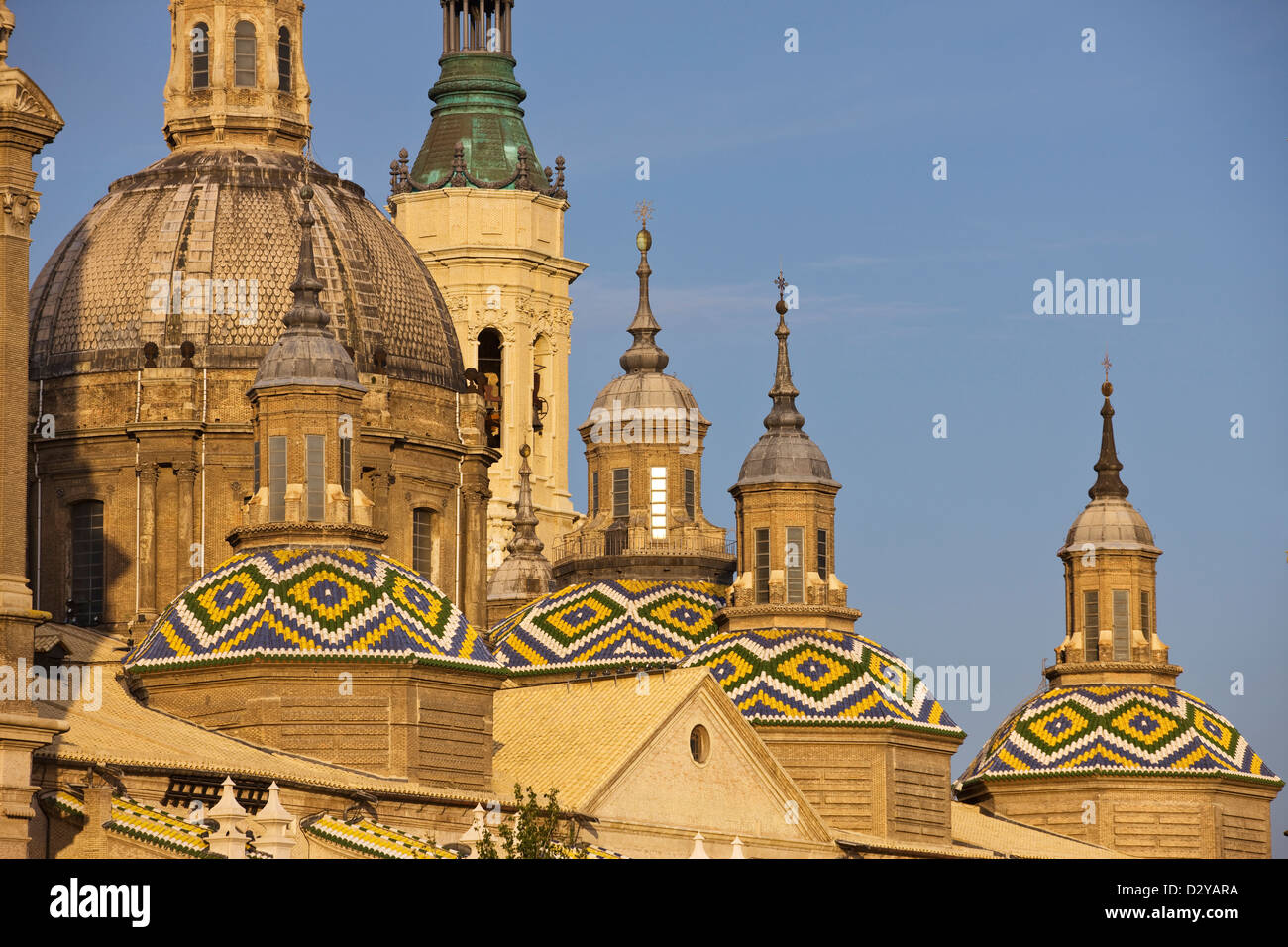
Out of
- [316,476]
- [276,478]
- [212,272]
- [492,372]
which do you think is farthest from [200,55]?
[492,372]

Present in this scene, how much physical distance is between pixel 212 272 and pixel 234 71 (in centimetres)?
539

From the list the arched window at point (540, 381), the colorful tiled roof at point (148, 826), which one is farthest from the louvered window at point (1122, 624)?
the colorful tiled roof at point (148, 826)

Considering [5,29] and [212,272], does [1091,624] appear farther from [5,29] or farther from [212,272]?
[5,29]

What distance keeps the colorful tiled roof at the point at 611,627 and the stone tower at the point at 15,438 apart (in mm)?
33752

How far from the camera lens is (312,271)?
82.2 metres

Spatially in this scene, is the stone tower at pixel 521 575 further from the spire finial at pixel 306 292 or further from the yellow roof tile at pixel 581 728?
the spire finial at pixel 306 292

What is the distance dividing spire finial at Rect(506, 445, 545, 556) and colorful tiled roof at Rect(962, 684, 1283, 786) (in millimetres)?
14048

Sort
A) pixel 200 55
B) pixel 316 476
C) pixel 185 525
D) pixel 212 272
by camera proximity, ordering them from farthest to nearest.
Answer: pixel 200 55, pixel 212 272, pixel 185 525, pixel 316 476

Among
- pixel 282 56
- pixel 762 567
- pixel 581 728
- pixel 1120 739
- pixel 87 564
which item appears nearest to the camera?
pixel 581 728

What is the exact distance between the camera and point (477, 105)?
12100 centimetres

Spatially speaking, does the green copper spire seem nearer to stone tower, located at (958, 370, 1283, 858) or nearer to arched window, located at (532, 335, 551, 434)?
arched window, located at (532, 335, 551, 434)

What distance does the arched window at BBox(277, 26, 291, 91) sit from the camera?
297 feet
